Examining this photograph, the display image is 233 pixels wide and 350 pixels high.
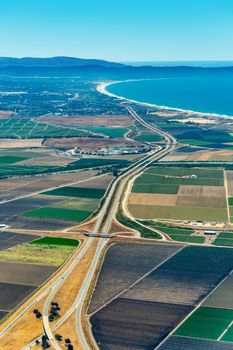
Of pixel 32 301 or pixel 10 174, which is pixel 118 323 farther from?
pixel 10 174

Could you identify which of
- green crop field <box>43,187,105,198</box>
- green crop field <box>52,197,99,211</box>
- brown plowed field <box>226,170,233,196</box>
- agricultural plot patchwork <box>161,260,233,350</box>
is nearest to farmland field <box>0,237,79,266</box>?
green crop field <box>52,197,99,211</box>

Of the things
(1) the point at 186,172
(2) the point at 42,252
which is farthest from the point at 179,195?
(2) the point at 42,252

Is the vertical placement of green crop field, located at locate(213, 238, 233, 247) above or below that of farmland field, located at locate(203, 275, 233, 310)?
above

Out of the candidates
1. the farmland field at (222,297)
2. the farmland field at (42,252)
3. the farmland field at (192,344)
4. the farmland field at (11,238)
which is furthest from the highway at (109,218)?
the farmland field at (222,297)

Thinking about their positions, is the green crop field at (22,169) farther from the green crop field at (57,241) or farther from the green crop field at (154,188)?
the green crop field at (57,241)

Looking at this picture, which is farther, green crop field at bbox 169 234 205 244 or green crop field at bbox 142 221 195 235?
green crop field at bbox 142 221 195 235

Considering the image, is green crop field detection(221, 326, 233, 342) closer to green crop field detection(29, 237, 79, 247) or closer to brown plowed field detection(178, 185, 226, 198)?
green crop field detection(29, 237, 79, 247)

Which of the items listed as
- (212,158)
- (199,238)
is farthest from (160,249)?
(212,158)

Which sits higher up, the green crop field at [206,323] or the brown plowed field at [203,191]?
the brown plowed field at [203,191]
